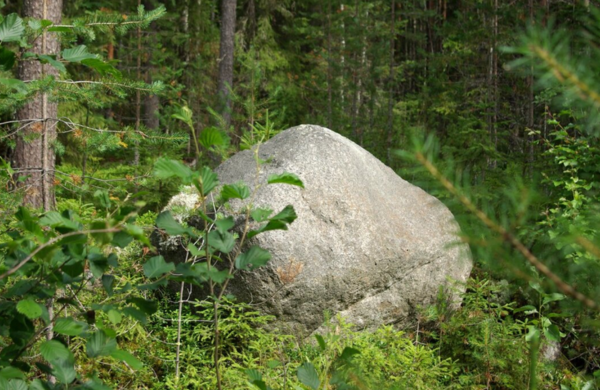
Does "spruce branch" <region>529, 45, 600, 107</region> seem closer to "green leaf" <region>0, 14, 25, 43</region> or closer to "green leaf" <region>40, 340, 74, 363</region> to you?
"green leaf" <region>40, 340, 74, 363</region>

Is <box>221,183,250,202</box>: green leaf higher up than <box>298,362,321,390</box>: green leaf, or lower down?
higher up

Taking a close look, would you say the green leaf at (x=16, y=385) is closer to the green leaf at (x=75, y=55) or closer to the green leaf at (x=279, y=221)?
the green leaf at (x=279, y=221)

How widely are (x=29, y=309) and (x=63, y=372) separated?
→ 21cm

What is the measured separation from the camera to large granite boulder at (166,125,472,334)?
4344mm

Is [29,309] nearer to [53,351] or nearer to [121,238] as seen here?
[53,351]

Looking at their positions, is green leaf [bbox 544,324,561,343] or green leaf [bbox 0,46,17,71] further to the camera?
green leaf [bbox 544,324,561,343]

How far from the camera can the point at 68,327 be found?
4.88 ft

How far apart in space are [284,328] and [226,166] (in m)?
1.65

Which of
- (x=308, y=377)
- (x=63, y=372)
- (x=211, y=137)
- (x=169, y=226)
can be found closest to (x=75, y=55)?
(x=211, y=137)

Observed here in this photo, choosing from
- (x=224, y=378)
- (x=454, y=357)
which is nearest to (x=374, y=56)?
(x=454, y=357)

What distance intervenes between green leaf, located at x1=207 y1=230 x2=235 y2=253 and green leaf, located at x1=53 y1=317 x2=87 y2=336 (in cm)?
46

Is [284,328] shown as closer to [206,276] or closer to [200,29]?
[206,276]

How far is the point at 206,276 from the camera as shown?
1.63 metres

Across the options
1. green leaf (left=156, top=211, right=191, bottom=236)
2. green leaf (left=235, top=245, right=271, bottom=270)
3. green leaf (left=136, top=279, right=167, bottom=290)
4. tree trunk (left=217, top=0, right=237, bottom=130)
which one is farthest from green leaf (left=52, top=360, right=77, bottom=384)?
tree trunk (left=217, top=0, right=237, bottom=130)
